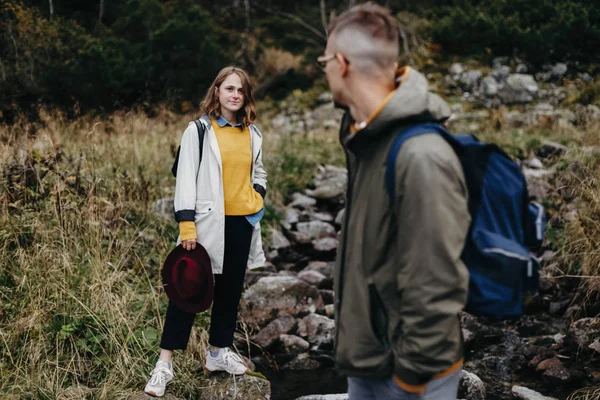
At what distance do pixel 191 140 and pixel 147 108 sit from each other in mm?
7110

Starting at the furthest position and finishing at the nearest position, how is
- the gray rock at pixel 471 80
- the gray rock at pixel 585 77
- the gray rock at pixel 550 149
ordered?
the gray rock at pixel 471 80
the gray rock at pixel 585 77
the gray rock at pixel 550 149

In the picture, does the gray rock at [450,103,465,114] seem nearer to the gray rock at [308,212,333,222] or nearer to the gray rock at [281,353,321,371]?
the gray rock at [308,212,333,222]

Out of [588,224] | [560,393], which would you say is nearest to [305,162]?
[588,224]

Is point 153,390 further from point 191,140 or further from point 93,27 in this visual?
point 93,27

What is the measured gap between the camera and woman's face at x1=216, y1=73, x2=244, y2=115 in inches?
135

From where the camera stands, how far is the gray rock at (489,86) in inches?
607

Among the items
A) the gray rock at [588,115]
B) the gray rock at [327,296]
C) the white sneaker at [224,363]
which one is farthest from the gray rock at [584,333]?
the gray rock at [588,115]

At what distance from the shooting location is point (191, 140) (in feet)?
10.8

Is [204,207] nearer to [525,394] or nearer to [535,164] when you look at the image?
[525,394]

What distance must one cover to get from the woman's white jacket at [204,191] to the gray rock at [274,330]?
1688 mm

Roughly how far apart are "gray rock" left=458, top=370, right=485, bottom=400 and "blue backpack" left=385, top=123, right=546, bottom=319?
7.90ft

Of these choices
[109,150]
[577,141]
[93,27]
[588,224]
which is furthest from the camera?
[93,27]

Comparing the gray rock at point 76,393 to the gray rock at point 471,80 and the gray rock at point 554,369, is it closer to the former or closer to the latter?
the gray rock at point 554,369

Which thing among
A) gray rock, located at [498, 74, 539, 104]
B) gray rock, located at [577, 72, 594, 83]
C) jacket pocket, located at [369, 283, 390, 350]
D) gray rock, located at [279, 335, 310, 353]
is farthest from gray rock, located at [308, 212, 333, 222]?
gray rock, located at [577, 72, 594, 83]
